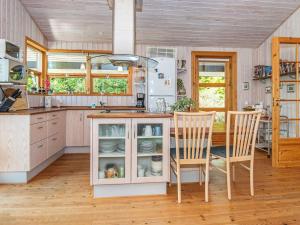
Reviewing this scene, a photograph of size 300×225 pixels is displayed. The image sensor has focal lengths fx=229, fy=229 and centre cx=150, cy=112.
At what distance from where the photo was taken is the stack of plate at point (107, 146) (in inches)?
102

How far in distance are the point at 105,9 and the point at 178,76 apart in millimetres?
2276

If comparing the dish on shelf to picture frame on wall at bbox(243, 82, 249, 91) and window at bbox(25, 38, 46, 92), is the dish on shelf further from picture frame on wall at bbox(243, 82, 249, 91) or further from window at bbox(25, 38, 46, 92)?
picture frame on wall at bbox(243, 82, 249, 91)

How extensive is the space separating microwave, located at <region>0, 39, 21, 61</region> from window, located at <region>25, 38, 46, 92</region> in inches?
44.7

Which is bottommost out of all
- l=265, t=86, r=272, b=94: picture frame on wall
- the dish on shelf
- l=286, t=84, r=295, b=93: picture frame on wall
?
the dish on shelf

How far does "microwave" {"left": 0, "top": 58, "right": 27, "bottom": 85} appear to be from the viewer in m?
3.01

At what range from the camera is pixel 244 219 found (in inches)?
83.4

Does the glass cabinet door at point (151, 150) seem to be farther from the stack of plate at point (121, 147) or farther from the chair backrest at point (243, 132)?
the chair backrest at point (243, 132)

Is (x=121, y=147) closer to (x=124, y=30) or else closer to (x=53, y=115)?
(x=124, y=30)

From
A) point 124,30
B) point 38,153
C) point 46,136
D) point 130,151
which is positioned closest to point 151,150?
point 130,151

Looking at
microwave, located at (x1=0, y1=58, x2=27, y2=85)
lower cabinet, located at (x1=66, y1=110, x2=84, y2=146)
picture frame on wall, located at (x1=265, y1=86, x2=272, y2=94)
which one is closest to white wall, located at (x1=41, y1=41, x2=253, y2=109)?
picture frame on wall, located at (x1=265, y1=86, x2=272, y2=94)

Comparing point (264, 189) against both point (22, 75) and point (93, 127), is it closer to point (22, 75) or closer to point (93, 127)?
point (93, 127)

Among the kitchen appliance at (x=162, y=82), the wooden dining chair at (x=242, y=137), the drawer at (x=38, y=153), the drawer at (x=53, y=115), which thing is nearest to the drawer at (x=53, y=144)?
the drawer at (x=38, y=153)

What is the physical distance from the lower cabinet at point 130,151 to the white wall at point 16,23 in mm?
2331

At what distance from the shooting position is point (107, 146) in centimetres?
262
